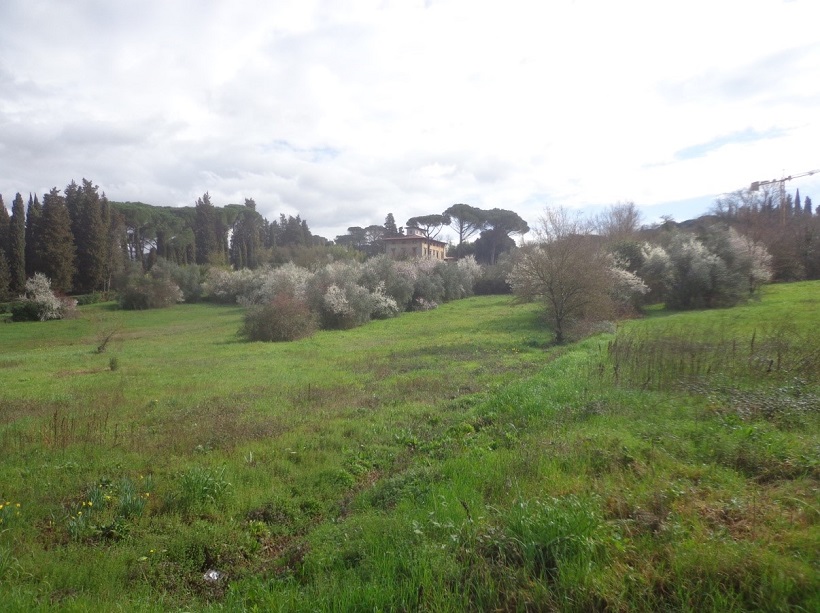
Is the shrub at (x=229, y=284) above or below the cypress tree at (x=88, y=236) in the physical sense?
below

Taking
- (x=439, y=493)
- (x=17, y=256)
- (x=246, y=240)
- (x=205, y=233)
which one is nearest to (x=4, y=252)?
(x=17, y=256)

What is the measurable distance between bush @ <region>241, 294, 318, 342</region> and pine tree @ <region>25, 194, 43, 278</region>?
3089 centimetres

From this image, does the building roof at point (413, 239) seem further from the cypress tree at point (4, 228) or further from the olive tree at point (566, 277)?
the olive tree at point (566, 277)

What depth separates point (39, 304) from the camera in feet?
130

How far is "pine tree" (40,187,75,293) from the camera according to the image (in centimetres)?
4481

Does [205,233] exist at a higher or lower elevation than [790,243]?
higher

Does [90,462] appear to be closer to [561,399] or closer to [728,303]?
[561,399]

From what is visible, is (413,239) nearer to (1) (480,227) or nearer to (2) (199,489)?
(1) (480,227)

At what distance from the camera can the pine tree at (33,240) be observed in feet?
147

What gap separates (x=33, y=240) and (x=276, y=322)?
3476 centimetres

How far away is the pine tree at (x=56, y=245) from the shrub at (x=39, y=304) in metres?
3.40

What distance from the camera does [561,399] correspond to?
27.8 ft

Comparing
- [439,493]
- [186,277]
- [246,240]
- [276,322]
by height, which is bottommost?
[439,493]

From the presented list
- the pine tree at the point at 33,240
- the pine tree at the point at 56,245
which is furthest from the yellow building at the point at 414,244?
the pine tree at the point at 33,240
